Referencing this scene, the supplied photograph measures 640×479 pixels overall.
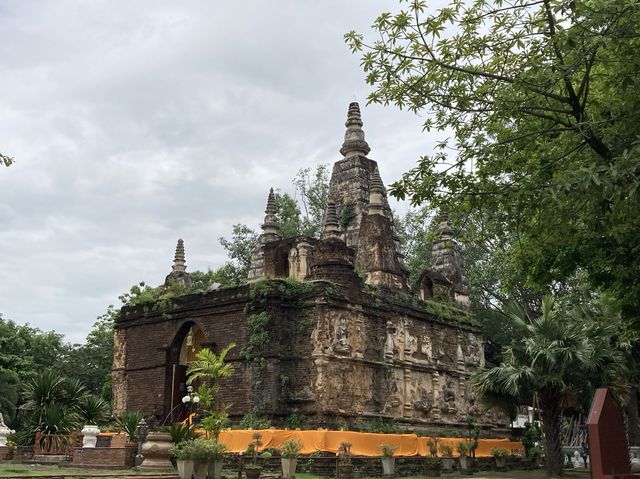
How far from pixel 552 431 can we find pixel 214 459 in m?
10.8

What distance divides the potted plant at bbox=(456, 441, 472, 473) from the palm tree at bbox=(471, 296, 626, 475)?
1.79 m

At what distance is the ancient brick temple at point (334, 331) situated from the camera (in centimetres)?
2223

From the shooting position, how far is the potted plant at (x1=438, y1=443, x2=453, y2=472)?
2284 centimetres

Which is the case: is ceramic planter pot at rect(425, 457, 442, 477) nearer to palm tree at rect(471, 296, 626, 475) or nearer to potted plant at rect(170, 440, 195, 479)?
palm tree at rect(471, 296, 626, 475)

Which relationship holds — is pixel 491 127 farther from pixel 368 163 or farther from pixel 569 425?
pixel 569 425

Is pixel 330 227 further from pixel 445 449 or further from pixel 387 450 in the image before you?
pixel 445 449

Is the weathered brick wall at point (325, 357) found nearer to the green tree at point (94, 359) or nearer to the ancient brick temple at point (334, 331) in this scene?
the ancient brick temple at point (334, 331)

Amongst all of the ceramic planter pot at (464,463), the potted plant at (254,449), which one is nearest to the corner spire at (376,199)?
the ceramic planter pot at (464,463)

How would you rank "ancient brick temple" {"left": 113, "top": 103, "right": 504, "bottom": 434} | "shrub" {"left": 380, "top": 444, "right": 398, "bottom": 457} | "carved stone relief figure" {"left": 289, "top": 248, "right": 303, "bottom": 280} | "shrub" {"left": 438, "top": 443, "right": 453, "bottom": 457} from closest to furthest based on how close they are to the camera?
"shrub" {"left": 380, "top": 444, "right": 398, "bottom": 457} → "ancient brick temple" {"left": 113, "top": 103, "right": 504, "bottom": 434} → "shrub" {"left": 438, "top": 443, "right": 453, "bottom": 457} → "carved stone relief figure" {"left": 289, "top": 248, "right": 303, "bottom": 280}

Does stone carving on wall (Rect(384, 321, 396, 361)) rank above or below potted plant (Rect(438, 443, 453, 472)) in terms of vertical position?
above

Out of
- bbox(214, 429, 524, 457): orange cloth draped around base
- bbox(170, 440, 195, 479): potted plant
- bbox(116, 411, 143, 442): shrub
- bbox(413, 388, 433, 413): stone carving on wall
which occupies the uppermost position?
bbox(413, 388, 433, 413): stone carving on wall

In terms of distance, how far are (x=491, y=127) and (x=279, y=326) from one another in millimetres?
11780

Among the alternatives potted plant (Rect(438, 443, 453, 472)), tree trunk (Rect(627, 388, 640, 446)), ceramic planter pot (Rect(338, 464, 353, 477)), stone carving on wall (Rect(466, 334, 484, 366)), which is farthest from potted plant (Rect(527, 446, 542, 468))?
ceramic planter pot (Rect(338, 464, 353, 477))

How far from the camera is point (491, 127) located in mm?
12531
